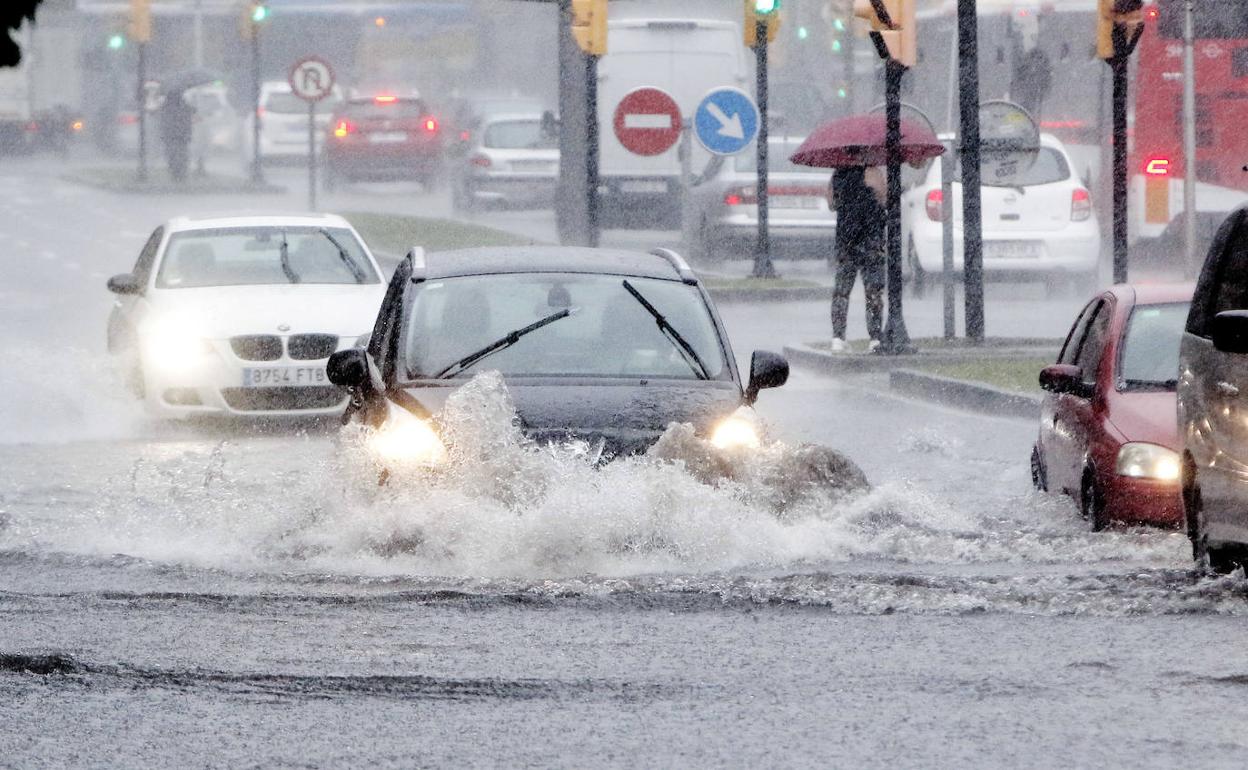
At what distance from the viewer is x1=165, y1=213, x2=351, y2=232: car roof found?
60.3 feet

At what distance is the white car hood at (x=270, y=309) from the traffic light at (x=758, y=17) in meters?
12.3

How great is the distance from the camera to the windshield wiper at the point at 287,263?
17.9 metres

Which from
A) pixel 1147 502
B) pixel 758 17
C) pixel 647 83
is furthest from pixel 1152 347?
pixel 647 83

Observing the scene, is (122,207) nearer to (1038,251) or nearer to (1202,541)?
(1038,251)

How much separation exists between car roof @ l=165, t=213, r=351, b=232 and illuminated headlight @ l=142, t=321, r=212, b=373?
5.03ft

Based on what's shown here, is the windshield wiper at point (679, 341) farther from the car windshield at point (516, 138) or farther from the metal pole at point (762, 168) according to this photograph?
the car windshield at point (516, 138)

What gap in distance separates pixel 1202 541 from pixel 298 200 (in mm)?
39940

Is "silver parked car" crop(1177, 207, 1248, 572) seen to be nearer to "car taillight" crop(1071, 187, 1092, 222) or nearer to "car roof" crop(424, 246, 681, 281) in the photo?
"car roof" crop(424, 246, 681, 281)

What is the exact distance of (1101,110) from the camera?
34.6 meters

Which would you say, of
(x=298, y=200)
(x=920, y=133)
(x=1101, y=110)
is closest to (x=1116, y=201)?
(x=920, y=133)

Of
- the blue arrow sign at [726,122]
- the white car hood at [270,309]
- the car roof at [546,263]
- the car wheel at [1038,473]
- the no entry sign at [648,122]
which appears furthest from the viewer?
the blue arrow sign at [726,122]

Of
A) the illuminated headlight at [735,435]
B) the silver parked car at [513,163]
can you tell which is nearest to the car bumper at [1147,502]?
the illuminated headlight at [735,435]

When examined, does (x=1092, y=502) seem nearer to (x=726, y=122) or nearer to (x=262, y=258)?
(x=262, y=258)

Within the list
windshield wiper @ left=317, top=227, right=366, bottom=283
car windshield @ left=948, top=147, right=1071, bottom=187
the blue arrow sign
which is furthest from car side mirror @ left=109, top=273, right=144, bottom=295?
car windshield @ left=948, top=147, right=1071, bottom=187
